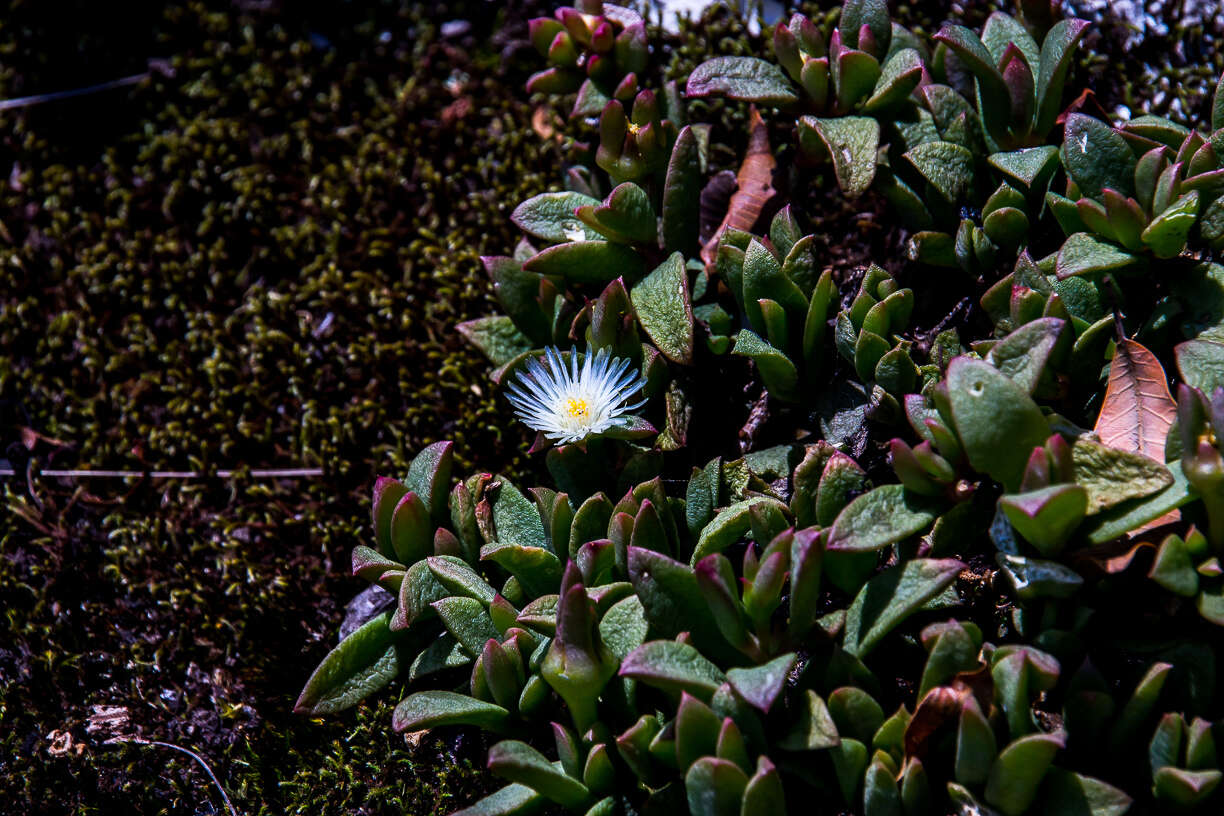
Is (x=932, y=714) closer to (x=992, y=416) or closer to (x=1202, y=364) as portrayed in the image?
(x=992, y=416)

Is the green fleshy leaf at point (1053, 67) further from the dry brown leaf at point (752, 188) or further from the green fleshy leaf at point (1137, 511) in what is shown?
the green fleshy leaf at point (1137, 511)

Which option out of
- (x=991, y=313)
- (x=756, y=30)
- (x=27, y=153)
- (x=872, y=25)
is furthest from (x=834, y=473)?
(x=27, y=153)

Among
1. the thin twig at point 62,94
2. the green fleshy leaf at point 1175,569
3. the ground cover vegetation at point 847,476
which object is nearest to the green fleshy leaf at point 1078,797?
the ground cover vegetation at point 847,476

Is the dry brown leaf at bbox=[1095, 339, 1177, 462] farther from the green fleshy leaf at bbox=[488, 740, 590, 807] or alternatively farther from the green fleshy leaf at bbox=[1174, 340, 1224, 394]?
the green fleshy leaf at bbox=[488, 740, 590, 807]

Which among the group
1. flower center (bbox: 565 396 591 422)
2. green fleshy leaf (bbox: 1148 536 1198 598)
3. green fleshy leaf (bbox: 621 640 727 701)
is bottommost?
green fleshy leaf (bbox: 621 640 727 701)

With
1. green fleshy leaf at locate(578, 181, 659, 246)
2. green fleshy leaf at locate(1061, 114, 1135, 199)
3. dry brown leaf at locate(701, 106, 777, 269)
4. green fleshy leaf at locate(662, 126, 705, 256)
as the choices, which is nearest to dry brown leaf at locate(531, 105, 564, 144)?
dry brown leaf at locate(701, 106, 777, 269)

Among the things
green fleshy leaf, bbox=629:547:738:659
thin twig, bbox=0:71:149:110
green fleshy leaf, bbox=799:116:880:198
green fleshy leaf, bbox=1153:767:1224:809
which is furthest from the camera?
thin twig, bbox=0:71:149:110

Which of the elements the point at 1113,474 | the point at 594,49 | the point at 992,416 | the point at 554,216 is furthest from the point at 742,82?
the point at 1113,474
